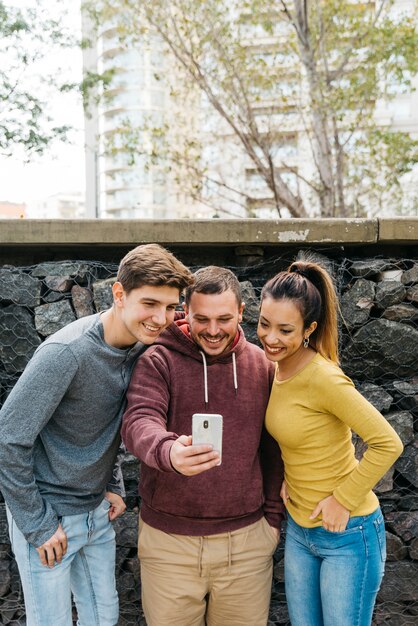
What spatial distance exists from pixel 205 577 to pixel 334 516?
0.51 m

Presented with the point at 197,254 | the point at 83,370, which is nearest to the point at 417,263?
the point at 197,254

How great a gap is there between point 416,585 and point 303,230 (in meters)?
1.80

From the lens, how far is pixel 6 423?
1.89 meters

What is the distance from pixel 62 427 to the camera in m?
2.01

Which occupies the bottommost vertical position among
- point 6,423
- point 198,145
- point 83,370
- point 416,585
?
point 416,585

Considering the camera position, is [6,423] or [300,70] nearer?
[6,423]

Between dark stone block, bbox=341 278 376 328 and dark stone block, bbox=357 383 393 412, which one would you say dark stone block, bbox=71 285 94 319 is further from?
dark stone block, bbox=357 383 393 412

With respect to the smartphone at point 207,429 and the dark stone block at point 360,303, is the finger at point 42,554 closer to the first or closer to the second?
the smartphone at point 207,429

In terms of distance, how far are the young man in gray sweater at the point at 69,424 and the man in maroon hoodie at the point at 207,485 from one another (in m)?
0.12

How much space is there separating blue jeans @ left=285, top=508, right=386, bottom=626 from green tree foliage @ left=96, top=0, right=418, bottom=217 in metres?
7.47

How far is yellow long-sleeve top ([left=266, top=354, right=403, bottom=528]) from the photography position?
1.93m

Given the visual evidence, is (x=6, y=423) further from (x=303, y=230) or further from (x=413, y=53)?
(x=413, y=53)

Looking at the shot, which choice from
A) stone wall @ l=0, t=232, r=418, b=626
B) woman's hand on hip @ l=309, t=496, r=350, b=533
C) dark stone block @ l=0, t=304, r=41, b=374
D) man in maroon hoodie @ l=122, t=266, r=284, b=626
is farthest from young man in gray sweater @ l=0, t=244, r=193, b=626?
dark stone block @ l=0, t=304, r=41, b=374

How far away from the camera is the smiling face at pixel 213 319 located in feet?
6.67
